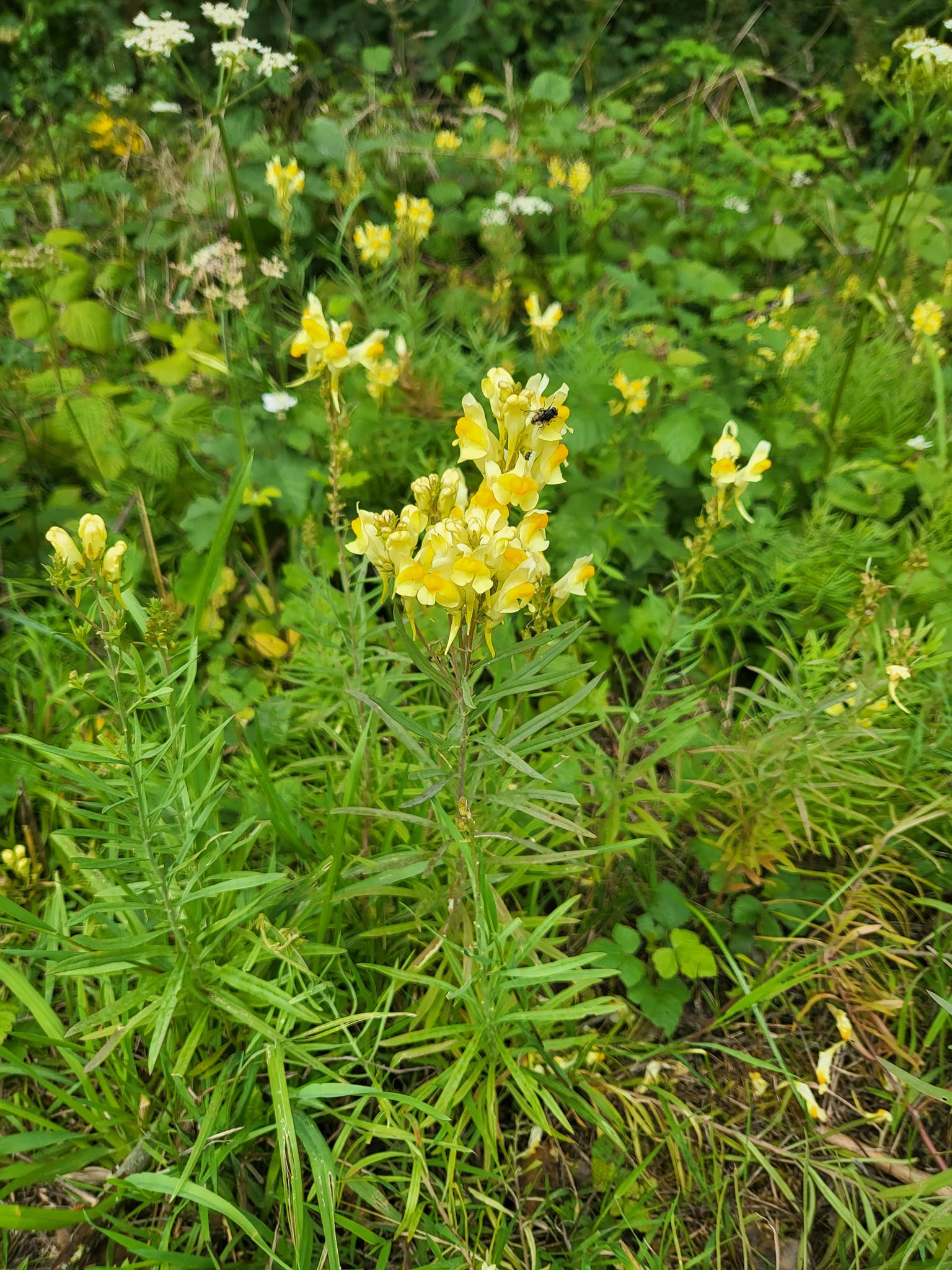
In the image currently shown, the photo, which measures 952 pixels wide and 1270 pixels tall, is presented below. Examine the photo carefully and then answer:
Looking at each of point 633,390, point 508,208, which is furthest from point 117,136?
point 633,390

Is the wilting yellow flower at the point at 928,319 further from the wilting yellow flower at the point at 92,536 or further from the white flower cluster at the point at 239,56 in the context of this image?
the wilting yellow flower at the point at 92,536

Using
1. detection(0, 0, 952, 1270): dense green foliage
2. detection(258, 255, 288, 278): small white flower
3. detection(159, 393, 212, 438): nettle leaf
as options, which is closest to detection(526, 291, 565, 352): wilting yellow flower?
detection(0, 0, 952, 1270): dense green foliage

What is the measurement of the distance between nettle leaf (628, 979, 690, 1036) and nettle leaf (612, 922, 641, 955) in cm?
9

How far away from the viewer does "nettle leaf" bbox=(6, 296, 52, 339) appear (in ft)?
9.35

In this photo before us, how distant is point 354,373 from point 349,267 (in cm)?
125

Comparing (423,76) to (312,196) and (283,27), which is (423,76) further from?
(312,196)

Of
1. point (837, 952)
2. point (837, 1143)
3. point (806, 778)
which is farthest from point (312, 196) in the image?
point (837, 1143)

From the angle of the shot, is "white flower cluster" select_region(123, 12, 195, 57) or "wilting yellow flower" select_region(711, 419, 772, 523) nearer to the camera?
"wilting yellow flower" select_region(711, 419, 772, 523)

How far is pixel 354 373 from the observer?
3.04 meters

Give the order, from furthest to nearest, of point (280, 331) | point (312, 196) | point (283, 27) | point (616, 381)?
point (283, 27), point (312, 196), point (280, 331), point (616, 381)

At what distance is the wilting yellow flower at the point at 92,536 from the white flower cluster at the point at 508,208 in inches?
112

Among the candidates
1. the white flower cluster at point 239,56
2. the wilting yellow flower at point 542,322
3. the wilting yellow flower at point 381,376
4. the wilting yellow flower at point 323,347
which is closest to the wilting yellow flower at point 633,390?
the wilting yellow flower at point 542,322

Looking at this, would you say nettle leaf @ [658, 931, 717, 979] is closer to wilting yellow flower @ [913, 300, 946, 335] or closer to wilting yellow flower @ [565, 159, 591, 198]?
wilting yellow flower @ [913, 300, 946, 335]

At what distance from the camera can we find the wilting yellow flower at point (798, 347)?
3.00 meters
